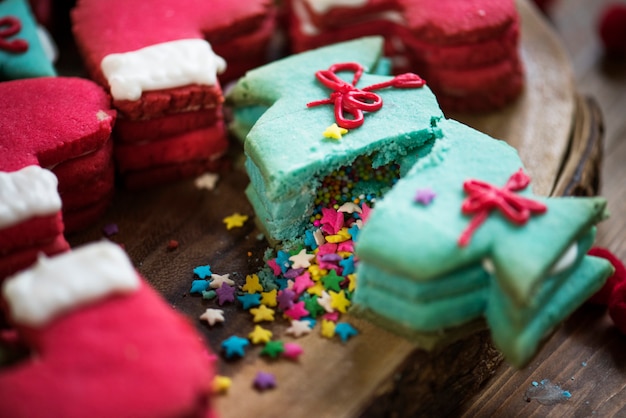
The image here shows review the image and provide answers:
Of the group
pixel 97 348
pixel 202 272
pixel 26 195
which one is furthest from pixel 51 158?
pixel 97 348

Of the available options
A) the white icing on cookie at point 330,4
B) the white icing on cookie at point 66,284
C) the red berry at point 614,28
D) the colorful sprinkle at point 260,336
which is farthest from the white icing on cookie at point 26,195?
the red berry at point 614,28

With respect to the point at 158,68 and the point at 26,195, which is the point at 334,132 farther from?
the point at 26,195

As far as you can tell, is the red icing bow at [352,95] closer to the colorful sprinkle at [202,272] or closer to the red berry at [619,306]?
the colorful sprinkle at [202,272]

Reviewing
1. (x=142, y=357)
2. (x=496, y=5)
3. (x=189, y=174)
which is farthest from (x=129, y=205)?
(x=496, y=5)

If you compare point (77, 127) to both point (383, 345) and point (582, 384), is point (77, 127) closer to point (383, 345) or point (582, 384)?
point (383, 345)

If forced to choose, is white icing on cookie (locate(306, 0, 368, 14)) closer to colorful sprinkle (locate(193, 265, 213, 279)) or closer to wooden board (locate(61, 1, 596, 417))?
wooden board (locate(61, 1, 596, 417))

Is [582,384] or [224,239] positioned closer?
[582,384]
